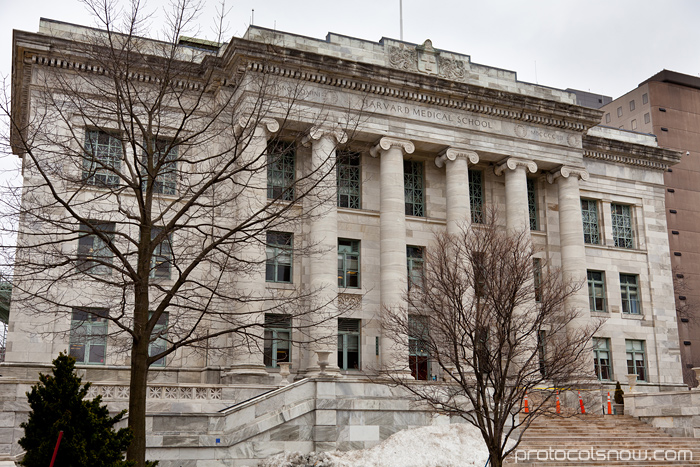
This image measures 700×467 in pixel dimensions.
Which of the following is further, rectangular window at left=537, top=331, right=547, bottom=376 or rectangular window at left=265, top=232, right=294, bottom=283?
rectangular window at left=265, top=232, right=294, bottom=283

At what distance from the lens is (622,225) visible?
4188 centimetres

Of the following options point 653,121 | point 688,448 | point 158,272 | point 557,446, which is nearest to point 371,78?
point 158,272

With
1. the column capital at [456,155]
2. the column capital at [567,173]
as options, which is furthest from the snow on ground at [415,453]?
the column capital at [567,173]

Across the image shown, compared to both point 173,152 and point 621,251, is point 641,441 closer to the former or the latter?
point 621,251

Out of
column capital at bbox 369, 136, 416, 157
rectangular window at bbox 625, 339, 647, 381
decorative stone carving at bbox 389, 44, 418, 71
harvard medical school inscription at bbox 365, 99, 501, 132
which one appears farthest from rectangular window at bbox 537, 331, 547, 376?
decorative stone carving at bbox 389, 44, 418, 71

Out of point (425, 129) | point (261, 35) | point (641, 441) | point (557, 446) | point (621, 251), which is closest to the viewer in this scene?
point (557, 446)

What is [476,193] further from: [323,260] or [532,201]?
[323,260]

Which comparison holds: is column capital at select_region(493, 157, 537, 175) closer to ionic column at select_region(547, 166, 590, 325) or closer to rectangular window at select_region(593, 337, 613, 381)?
ionic column at select_region(547, 166, 590, 325)

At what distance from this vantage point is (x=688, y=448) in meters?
26.9

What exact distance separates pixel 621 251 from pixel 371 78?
709 inches

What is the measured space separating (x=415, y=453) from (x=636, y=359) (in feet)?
66.6

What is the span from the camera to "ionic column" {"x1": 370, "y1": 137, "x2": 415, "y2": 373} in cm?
3153

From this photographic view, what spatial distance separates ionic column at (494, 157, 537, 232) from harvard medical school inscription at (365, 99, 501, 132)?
190 centimetres

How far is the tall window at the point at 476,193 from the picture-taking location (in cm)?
3703
